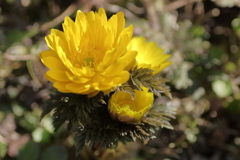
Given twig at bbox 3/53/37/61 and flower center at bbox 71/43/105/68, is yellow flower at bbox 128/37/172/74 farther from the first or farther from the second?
twig at bbox 3/53/37/61

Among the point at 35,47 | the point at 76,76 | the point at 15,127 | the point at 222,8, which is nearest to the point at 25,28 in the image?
the point at 35,47

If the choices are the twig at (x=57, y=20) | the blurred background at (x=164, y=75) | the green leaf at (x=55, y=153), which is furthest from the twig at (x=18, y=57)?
the green leaf at (x=55, y=153)

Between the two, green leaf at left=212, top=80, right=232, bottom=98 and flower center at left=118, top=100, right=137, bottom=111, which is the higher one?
flower center at left=118, top=100, right=137, bottom=111

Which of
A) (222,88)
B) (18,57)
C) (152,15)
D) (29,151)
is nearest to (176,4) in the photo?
(152,15)

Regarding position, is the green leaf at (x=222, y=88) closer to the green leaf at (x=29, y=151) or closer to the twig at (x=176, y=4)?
the twig at (x=176, y=4)

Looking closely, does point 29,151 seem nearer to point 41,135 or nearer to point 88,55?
point 41,135

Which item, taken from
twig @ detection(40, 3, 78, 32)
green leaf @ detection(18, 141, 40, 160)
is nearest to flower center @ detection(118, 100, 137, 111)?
green leaf @ detection(18, 141, 40, 160)
